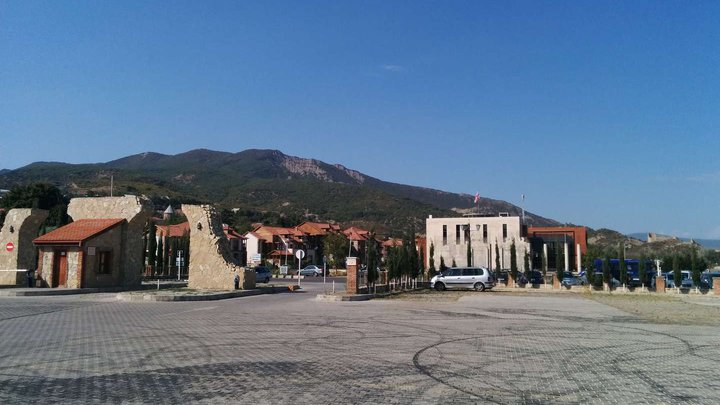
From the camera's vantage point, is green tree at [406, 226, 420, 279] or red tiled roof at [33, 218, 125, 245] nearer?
red tiled roof at [33, 218, 125, 245]

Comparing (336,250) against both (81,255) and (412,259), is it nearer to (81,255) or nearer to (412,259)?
(412,259)

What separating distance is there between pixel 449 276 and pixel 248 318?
2177 centimetres

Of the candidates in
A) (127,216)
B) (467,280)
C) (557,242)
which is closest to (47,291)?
(127,216)

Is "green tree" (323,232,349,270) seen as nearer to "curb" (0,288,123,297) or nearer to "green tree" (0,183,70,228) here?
"green tree" (0,183,70,228)

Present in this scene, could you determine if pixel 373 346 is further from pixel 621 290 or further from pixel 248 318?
pixel 621 290

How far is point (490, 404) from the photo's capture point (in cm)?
736

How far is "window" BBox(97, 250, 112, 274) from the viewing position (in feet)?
108

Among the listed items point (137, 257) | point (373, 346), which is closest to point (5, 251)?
point (137, 257)

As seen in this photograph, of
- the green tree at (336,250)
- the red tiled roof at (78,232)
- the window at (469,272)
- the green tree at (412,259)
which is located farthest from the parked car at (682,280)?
the green tree at (336,250)

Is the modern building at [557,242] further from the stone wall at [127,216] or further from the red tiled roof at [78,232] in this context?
the red tiled roof at [78,232]

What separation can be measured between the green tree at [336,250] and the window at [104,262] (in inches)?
1842

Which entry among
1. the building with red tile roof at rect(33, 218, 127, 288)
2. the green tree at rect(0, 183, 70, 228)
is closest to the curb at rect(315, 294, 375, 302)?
the building with red tile roof at rect(33, 218, 127, 288)

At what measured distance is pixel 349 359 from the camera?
10484 mm

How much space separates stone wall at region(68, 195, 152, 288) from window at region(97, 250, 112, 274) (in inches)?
32.7
